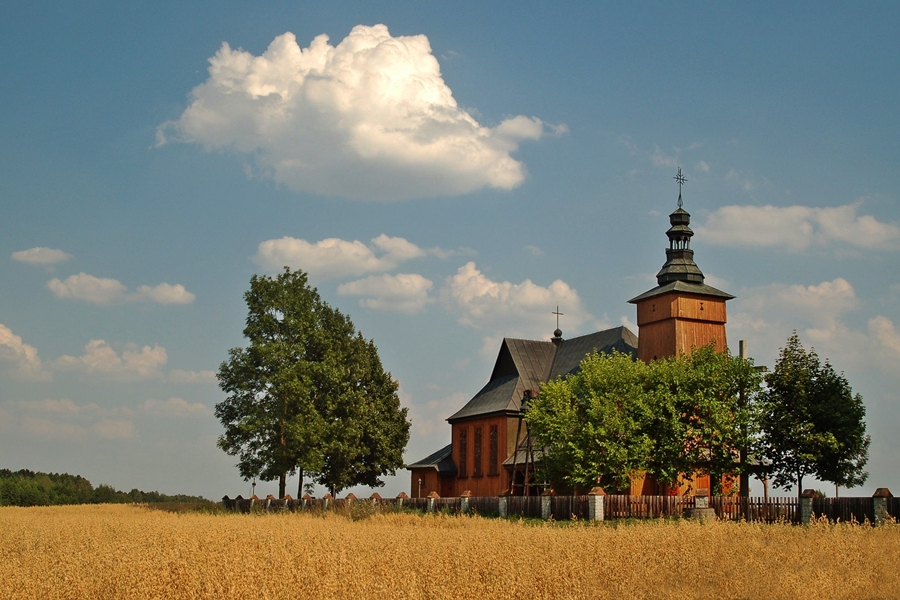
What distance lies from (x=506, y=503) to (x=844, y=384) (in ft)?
49.5

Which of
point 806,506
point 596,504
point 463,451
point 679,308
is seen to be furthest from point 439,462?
point 806,506

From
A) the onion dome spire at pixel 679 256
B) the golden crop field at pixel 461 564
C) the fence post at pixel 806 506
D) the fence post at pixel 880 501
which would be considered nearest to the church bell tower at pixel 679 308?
the onion dome spire at pixel 679 256

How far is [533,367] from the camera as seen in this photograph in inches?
2120

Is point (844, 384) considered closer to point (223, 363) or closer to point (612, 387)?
point (612, 387)

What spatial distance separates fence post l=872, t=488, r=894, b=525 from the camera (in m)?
26.8

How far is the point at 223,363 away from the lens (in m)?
52.1

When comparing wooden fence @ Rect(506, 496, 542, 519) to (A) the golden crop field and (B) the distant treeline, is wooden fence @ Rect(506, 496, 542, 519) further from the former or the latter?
(B) the distant treeline

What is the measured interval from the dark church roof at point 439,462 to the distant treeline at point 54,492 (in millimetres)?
22593

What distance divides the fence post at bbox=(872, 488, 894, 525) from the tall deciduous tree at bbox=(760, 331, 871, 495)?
31.8ft

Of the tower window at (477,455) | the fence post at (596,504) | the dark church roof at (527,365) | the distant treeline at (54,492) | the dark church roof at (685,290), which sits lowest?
the distant treeline at (54,492)

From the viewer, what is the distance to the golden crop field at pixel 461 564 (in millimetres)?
12148

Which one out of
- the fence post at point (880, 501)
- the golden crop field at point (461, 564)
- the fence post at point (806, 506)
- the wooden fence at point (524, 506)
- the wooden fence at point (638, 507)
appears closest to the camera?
the golden crop field at point (461, 564)

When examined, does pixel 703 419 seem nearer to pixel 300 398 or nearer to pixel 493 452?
pixel 493 452

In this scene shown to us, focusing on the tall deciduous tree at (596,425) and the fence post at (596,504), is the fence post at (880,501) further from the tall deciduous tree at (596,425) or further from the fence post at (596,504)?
the tall deciduous tree at (596,425)
